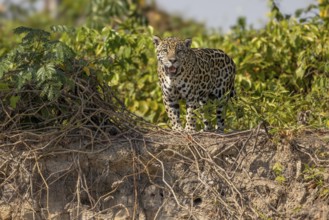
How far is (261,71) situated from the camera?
15.0m

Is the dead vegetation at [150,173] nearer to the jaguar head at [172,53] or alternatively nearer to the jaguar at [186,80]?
the jaguar at [186,80]

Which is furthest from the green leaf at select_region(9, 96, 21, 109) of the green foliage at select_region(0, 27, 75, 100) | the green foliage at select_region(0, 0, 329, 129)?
the green foliage at select_region(0, 0, 329, 129)

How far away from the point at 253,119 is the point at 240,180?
4.73 ft

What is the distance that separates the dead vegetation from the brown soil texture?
0.01 metres

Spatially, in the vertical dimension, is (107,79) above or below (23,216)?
above

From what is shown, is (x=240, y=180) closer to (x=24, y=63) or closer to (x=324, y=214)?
(x=324, y=214)

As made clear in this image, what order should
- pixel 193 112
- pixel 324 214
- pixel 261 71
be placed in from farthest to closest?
1. pixel 261 71
2. pixel 193 112
3. pixel 324 214

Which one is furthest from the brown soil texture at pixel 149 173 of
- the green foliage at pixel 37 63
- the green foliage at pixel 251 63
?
the green foliage at pixel 251 63

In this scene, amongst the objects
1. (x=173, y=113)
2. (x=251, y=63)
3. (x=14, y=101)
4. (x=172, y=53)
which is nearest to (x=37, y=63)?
(x=14, y=101)

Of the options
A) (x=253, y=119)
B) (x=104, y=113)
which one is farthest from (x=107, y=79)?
(x=253, y=119)

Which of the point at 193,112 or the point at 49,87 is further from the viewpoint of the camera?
the point at 193,112

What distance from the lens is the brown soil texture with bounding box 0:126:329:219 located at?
34.4 ft

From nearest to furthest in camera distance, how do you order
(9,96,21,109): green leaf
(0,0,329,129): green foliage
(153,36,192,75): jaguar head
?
(9,96,21,109): green leaf, (153,36,192,75): jaguar head, (0,0,329,129): green foliage

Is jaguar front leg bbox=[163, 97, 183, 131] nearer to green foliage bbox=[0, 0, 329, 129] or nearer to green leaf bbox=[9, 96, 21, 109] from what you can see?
green foliage bbox=[0, 0, 329, 129]
